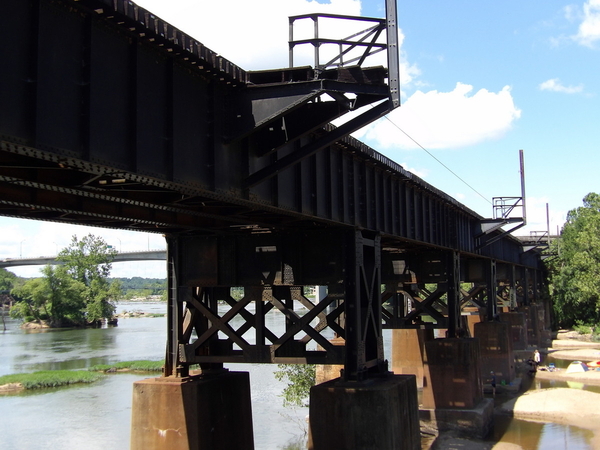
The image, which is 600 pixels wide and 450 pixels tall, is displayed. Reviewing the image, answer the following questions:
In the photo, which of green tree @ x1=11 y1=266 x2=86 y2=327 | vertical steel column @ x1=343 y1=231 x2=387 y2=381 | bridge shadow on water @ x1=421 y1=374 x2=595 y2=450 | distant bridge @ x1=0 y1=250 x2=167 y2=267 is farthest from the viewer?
distant bridge @ x1=0 y1=250 x2=167 y2=267

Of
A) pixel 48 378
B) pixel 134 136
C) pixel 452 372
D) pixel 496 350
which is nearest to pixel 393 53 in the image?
pixel 134 136

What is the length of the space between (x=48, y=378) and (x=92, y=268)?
65.1m

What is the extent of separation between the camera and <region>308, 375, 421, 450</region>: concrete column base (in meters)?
12.6

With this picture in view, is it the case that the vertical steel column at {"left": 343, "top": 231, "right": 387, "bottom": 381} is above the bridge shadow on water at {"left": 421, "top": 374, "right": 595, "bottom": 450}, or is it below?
above

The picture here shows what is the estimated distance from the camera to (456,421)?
85.1 feet

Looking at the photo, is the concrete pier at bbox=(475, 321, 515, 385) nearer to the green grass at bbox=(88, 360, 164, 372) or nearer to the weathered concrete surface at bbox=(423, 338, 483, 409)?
the weathered concrete surface at bbox=(423, 338, 483, 409)

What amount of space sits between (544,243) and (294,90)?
53848 mm

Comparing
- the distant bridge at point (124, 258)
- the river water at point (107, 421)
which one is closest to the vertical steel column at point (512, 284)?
the river water at point (107, 421)

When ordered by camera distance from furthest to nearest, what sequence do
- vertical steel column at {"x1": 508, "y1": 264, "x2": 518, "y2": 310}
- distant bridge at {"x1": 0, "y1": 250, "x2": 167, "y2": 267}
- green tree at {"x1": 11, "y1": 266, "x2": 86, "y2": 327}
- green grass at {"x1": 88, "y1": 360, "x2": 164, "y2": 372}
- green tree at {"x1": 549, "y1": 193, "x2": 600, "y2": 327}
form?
distant bridge at {"x1": 0, "y1": 250, "x2": 167, "y2": 267} < green tree at {"x1": 11, "y1": 266, "x2": 86, "y2": 327} < green tree at {"x1": 549, "y1": 193, "x2": 600, "y2": 327} < vertical steel column at {"x1": 508, "y1": 264, "x2": 518, "y2": 310} < green grass at {"x1": 88, "y1": 360, "x2": 164, "y2": 372}

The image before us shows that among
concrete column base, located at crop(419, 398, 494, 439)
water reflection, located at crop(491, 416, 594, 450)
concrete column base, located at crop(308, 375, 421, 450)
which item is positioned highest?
concrete column base, located at crop(308, 375, 421, 450)

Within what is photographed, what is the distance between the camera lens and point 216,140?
32.2ft

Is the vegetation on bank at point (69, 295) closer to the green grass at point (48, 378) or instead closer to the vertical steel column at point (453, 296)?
the green grass at point (48, 378)

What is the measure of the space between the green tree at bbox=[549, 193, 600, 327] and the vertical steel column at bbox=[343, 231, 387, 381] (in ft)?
193

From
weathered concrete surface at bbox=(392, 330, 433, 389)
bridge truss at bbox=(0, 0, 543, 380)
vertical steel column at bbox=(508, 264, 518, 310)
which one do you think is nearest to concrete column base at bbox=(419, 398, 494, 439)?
weathered concrete surface at bbox=(392, 330, 433, 389)
